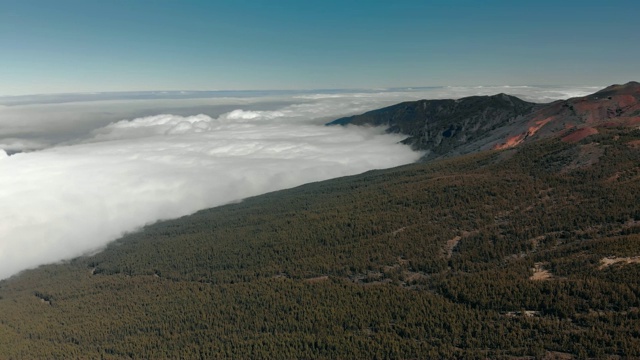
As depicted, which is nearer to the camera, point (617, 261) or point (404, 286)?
point (617, 261)

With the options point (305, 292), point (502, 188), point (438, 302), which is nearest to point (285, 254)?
point (305, 292)

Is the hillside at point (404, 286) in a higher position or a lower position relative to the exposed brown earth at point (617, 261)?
lower

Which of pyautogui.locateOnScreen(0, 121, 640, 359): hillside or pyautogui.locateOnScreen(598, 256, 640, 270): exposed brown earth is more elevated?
pyautogui.locateOnScreen(598, 256, 640, 270): exposed brown earth

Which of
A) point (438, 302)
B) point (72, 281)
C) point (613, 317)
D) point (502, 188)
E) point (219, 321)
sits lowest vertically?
point (72, 281)

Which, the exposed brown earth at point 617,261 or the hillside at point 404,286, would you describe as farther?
the exposed brown earth at point 617,261

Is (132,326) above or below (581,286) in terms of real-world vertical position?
below

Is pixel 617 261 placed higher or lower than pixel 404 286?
higher

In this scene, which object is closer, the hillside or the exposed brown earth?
the hillside

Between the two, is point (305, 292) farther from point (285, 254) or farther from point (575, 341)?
point (575, 341)
